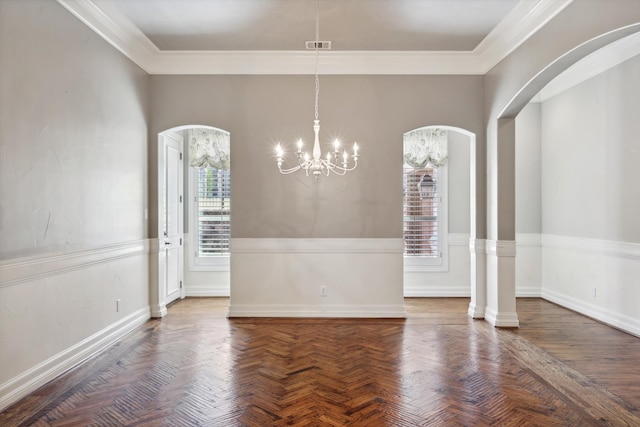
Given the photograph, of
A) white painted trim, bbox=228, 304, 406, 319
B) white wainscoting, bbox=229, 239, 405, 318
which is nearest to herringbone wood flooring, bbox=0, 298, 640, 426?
white painted trim, bbox=228, 304, 406, 319

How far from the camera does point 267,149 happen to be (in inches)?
190

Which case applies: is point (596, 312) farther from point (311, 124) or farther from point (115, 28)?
point (115, 28)

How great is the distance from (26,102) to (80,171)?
76 cm

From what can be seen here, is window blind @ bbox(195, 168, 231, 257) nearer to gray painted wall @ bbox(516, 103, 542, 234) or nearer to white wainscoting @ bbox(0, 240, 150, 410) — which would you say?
white wainscoting @ bbox(0, 240, 150, 410)

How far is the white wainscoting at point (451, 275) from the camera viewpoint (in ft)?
20.0

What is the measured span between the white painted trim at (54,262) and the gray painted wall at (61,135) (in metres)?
0.07

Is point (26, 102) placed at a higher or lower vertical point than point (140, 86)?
lower

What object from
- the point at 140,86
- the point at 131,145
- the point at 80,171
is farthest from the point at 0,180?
the point at 140,86

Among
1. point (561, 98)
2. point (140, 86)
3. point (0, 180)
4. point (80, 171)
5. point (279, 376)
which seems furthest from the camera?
point (561, 98)

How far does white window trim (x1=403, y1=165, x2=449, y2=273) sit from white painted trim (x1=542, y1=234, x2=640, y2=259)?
1496 millimetres

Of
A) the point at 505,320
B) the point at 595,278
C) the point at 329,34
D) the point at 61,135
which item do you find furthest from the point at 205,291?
the point at 595,278

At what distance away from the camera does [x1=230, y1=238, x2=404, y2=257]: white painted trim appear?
481 cm

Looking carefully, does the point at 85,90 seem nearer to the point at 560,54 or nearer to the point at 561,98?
the point at 560,54

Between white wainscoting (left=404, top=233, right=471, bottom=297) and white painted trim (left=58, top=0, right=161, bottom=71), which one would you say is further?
white wainscoting (left=404, top=233, right=471, bottom=297)
